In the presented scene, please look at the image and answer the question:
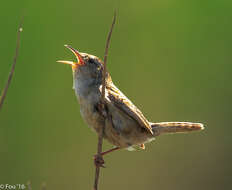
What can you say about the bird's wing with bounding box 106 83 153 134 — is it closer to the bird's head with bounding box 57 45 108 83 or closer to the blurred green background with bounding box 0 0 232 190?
the bird's head with bounding box 57 45 108 83

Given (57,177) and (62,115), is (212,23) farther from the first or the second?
(57,177)

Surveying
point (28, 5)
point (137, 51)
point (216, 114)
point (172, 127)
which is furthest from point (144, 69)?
point (172, 127)

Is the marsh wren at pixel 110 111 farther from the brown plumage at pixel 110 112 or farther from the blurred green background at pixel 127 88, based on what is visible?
the blurred green background at pixel 127 88

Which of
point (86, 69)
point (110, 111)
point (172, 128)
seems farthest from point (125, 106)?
point (172, 128)

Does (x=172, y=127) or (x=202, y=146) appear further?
(x=202, y=146)

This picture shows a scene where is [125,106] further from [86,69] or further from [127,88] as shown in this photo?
[127,88]

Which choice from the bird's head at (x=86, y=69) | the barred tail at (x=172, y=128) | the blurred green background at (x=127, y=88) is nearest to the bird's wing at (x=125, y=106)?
the bird's head at (x=86, y=69)
